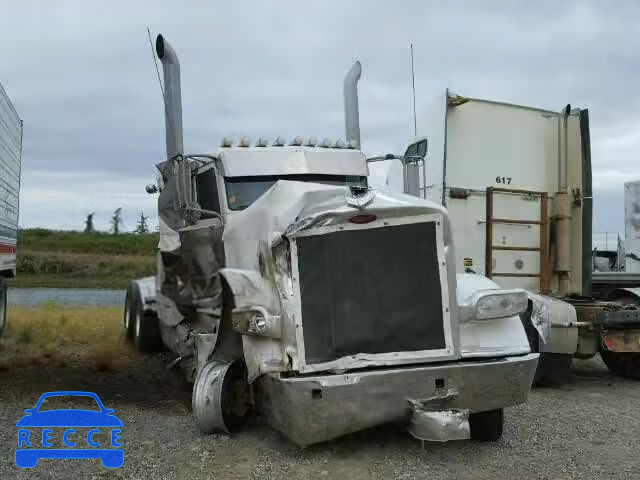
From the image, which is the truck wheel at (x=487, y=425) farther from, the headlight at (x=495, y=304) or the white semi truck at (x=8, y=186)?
the white semi truck at (x=8, y=186)

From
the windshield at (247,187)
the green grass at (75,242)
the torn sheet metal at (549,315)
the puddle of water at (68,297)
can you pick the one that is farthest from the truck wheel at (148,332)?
the green grass at (75,242)

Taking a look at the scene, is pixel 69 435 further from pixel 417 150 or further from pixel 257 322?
pixel 417 150

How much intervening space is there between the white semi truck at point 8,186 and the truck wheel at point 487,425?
772cm

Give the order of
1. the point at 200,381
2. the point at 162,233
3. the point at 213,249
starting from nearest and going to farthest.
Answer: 1. the point at 200,381
2. the point at 213,249
3. the point at 162,233

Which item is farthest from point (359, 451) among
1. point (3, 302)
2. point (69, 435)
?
point (3, 302)

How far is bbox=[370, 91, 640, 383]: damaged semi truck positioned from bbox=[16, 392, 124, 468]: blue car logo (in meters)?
4.28

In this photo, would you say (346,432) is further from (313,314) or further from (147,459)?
(147,459)

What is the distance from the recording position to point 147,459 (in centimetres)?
506

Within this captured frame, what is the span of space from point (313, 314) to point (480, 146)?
4804 millimetres

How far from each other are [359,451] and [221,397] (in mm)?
1151

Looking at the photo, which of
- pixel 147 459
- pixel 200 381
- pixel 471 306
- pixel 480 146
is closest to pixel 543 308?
pixel 480 146

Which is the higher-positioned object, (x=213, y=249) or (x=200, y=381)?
(x=213, y=249)

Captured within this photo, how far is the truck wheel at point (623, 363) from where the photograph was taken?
8.97 metres

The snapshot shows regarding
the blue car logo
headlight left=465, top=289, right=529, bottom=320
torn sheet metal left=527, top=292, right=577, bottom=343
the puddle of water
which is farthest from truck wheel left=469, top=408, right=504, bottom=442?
the puddle of water
